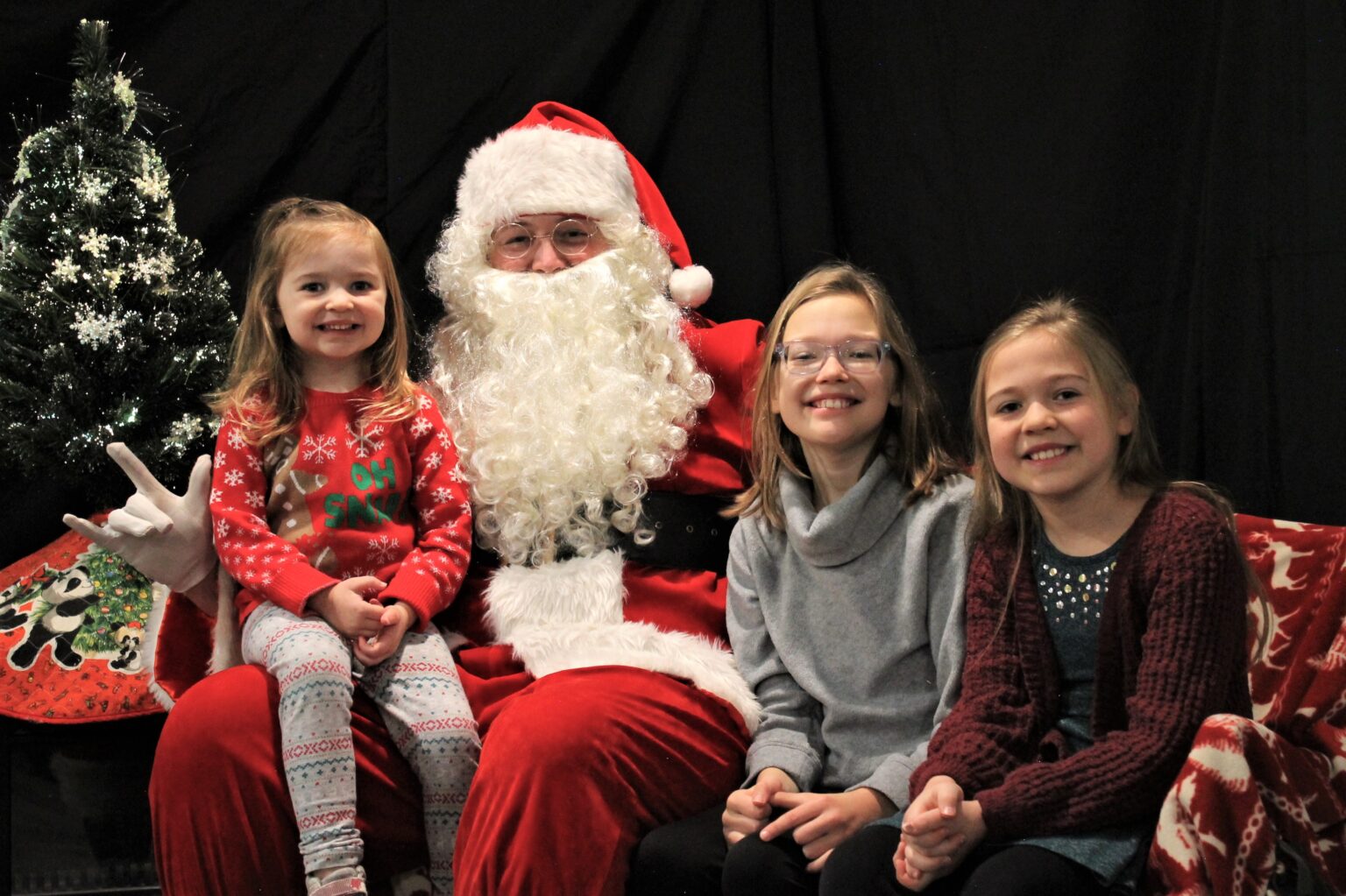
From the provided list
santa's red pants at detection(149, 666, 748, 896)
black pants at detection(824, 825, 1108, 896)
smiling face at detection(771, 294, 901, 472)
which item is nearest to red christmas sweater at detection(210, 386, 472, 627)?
santa's red pants at detection(149, 666, 748, 896)

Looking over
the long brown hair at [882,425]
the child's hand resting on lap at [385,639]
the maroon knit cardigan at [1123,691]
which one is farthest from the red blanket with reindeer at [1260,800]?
the child's hand resting on lap at [385,639]

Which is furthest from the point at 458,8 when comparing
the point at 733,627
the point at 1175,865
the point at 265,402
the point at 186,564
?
the point at 1175,865

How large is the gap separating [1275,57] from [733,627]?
1610 millimetres

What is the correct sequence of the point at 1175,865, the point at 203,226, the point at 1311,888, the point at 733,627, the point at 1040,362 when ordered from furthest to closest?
the point at 203,226 → the point at 733,627 → the point at 1040,362 → the point at 1311,888 → the point at 1175,865

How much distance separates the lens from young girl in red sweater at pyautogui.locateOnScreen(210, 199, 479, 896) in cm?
241

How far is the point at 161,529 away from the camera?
266 centimetres

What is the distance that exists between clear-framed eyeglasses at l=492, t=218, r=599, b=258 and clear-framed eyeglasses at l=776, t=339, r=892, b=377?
2.76 ft

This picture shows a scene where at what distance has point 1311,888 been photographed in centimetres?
205

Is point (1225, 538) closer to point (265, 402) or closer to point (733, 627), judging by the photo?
point (733, 627)

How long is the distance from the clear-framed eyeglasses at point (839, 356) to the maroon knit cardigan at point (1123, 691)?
1.75 feet

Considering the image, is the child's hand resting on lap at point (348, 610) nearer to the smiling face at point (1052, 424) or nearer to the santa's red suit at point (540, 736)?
the santa's red suit at point (540, 736)

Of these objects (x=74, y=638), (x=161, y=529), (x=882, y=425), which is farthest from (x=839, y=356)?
(x=74, y=638)

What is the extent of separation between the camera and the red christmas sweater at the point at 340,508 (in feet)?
8.61

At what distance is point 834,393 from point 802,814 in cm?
79
